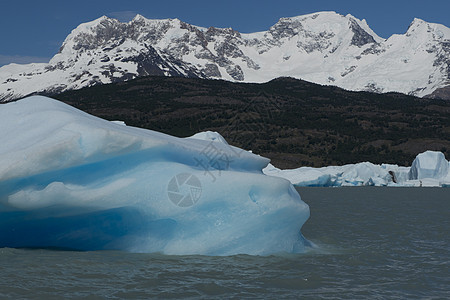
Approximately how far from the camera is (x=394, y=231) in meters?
25.0

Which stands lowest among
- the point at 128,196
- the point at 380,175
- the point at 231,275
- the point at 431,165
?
the point at 231,275

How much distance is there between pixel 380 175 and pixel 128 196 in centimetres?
8810

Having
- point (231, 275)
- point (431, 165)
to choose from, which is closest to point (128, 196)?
point (231, 275)

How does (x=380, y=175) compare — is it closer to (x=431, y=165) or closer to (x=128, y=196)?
(x=431, y=165)

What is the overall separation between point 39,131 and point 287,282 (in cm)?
866

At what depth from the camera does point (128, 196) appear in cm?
1508

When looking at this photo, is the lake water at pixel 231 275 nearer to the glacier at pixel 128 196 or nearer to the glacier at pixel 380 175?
the glacier at pixel 128 196

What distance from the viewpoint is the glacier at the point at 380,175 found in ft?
293

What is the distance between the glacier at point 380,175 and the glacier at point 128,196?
7172 centimetres

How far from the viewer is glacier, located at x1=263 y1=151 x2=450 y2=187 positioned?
8925cm

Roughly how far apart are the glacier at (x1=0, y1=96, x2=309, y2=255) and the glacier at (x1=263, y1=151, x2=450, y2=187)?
7172cm

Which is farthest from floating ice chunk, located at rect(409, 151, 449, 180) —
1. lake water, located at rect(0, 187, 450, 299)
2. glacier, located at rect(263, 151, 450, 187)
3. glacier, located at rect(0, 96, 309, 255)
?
glacier, located at rect(0, 96, 309, 255)

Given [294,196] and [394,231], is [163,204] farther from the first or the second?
[394,231]

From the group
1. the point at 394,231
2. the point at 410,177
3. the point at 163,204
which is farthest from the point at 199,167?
the point at 410,177
